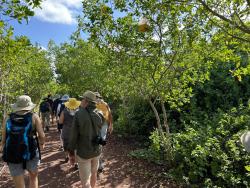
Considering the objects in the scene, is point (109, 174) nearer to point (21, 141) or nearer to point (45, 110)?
point (21, 141)

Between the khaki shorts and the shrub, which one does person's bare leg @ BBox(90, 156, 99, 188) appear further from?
the shrub

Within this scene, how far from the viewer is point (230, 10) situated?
458cm

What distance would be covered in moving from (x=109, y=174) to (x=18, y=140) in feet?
12.1

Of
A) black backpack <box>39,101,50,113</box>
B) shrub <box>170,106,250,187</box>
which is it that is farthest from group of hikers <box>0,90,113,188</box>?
black backpack <box>39,101,50,113</box>

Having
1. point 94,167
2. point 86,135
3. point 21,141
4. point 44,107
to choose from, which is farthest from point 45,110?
point 21,141

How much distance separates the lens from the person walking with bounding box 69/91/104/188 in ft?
17.2

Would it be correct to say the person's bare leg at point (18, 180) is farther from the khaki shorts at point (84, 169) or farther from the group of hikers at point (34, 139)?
the khaki shorts at point (84, 169)

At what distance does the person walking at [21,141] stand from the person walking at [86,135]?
0.57 m

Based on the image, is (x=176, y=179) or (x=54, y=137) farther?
(x=54, y=137)

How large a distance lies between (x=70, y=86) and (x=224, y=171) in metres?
17.6

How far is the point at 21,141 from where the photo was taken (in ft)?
15.9

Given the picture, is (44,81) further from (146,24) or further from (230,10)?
(230,10)

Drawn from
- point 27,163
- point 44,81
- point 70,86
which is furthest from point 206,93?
point 44,81

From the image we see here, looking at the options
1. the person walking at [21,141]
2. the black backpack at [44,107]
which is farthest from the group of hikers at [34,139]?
the black backpack at [44,107]
